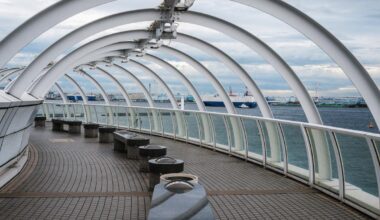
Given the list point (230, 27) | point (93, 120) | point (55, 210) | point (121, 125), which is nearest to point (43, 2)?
point (230, 27)

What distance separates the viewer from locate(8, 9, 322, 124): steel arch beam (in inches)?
558

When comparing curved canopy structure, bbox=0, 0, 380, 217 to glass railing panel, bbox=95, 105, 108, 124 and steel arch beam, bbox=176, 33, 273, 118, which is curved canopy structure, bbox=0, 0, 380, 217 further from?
glass railing panel, bbox=95, 105, 108, 124

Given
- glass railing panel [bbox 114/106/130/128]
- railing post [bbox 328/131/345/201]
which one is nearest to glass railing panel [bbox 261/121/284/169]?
railing post [bbox 328/131/345/201]

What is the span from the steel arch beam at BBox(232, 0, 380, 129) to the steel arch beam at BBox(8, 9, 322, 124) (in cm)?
285

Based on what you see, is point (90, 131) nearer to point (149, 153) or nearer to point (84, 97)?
point (149, 153)

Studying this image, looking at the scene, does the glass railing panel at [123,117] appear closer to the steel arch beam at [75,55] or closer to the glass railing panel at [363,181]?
the steel arch beam at [75,55]

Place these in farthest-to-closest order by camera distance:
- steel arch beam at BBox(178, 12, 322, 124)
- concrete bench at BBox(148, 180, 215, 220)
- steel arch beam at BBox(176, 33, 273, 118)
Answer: steel arch beam at BBox(176, 33, 273, 118) → steel arch beam at BBox(178, 12, 322, 124) → concrete bench at BBox(148, 180, 215, 220)

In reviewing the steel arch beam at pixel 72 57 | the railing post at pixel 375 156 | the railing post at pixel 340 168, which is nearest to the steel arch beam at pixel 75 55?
the steel arch beam at pixel 72 57

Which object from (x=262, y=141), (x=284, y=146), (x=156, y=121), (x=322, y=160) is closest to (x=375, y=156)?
(x=322, y=160)

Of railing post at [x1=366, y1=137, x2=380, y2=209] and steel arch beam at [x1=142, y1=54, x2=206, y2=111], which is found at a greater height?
steel arch beam at [x1=142, y1=54, x2=206, y2=111]

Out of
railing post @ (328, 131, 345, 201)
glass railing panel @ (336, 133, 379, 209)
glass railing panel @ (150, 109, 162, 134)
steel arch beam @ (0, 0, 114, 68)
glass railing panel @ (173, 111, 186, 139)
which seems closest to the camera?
glass railing panel @ (336, 133, 379, 209)

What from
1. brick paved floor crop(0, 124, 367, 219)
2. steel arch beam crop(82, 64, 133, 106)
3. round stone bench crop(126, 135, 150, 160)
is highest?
steel arch beam crop(82, 64, 133, 106)

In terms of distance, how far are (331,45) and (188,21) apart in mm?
4679

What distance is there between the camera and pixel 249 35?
15.2m
